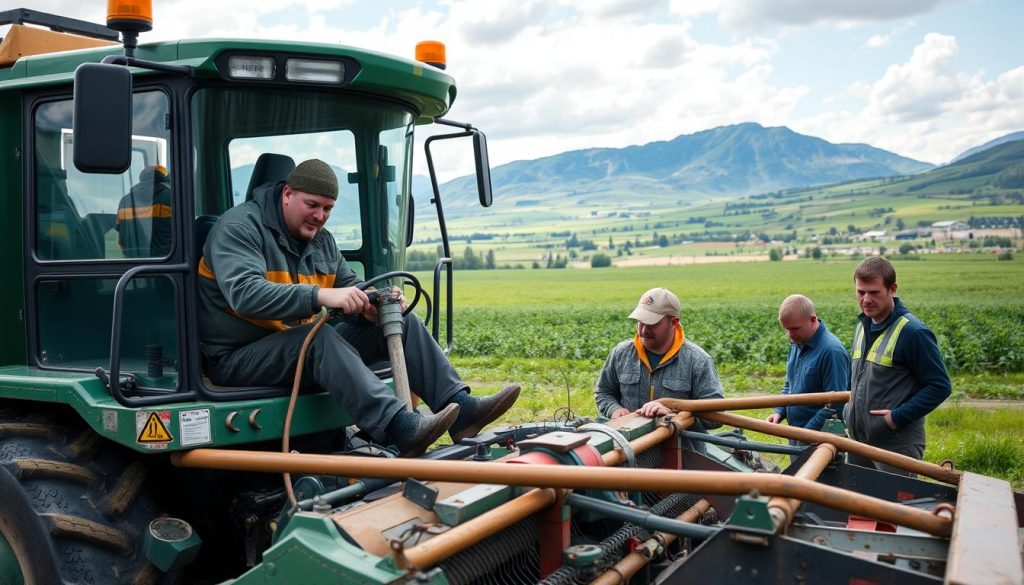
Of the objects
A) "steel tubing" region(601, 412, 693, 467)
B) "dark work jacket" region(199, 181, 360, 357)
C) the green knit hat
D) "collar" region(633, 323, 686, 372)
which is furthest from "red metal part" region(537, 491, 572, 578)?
"collar" region(633, 323, 686, 372)

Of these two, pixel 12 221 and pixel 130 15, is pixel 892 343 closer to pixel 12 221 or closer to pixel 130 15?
pixel 130 15

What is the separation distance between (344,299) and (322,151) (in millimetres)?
959

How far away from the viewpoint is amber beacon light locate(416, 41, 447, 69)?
207 inches

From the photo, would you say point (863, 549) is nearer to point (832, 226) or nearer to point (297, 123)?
point (297, 123)

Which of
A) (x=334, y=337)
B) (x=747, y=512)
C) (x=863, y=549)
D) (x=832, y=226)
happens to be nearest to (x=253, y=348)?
(x=334, y=337)

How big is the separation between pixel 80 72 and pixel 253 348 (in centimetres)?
135

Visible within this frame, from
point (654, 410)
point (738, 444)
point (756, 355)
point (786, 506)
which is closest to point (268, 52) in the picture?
point (654, 410)

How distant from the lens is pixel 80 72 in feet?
11.5

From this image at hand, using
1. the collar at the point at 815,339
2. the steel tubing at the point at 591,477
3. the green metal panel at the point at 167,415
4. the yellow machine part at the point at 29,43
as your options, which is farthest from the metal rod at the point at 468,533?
the collar at the point at 815,339

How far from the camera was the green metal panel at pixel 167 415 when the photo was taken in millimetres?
3920

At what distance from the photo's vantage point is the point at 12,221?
4512mm

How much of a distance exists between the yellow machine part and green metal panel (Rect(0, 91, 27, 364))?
23cm

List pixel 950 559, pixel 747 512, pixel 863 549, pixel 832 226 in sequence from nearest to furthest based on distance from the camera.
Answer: pixel 950 559, pixel 747 512, pixel 863 549, pixel 832 226

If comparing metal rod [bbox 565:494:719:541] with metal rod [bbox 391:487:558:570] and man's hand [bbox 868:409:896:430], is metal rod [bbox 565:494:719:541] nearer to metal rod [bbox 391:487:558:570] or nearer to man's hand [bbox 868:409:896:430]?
metal rod [bbox 391:487:558:570]
